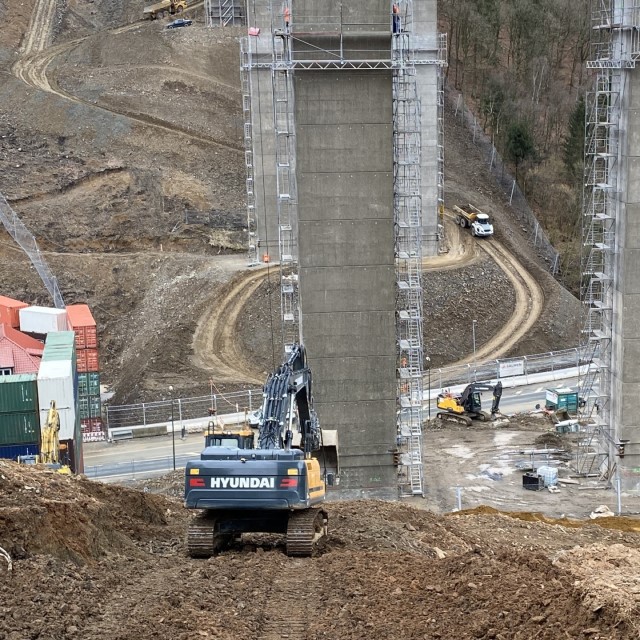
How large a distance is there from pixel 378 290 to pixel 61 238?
3516 centimetres

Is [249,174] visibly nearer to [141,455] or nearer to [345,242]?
[141,455]

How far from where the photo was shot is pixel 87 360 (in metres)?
55.8

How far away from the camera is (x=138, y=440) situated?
55375 mm

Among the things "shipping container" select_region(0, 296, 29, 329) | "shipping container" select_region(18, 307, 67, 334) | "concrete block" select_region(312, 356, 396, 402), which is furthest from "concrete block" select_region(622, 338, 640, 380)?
"shipping container" select_region(0, 296, 29, 329)

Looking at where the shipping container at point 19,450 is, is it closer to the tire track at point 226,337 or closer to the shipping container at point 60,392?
the shipping container at point 60,392

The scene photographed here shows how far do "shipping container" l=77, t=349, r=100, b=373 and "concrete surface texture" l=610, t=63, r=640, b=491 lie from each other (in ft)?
76.6

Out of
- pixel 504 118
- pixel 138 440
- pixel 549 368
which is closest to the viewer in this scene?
pixel 138 440

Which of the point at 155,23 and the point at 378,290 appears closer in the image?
the point at 378,290

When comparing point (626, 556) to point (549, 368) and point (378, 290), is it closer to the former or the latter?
point (378, 290)

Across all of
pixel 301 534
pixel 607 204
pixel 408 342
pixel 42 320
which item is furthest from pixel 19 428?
pixel 607 204

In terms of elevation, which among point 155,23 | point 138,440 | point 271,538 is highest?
point 155,23

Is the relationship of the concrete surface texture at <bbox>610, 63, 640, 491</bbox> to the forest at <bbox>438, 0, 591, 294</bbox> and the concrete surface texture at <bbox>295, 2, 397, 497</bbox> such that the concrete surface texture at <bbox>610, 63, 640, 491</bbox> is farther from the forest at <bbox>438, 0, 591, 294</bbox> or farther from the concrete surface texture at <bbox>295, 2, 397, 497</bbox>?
the forest at <bbox>438, 0, 591, 294</bbox>

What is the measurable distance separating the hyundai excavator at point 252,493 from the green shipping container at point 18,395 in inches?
728

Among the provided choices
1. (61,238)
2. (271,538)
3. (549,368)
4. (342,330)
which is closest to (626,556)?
(271,538)
